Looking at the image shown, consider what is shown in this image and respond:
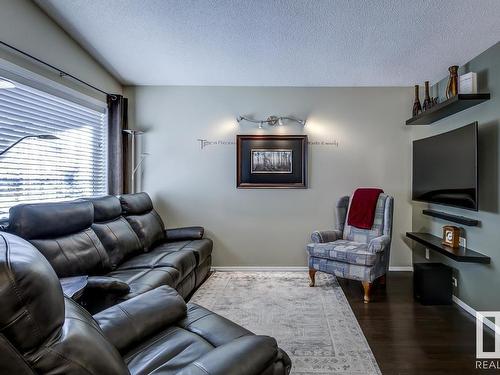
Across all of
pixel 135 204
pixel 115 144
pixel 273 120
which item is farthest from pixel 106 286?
pixel 273 120

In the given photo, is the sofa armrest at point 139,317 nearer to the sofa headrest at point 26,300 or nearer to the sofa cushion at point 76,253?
the sofa headrest at point 26,300

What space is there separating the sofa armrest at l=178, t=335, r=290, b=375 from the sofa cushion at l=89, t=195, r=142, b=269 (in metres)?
1.87

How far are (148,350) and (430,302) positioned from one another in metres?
2.74

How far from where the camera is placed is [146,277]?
7.39 feet

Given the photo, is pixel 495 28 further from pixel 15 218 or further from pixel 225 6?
pixel 15 218

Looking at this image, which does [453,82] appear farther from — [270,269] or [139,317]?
[139,317]

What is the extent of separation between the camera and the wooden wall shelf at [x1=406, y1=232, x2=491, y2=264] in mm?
2465

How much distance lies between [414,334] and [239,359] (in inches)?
76.9

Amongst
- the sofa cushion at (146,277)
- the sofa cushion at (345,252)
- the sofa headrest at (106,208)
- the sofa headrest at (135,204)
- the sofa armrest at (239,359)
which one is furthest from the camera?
the sofa headrest at (135,204)

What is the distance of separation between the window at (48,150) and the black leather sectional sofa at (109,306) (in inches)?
13.5

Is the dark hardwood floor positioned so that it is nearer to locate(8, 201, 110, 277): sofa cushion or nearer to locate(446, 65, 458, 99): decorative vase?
locate(446, 65, 458, 99): decorative vase

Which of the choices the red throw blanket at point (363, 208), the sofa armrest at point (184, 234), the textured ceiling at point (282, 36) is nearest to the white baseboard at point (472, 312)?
the red throw blanket at point (363, 208)

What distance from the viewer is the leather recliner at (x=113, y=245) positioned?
1995 mm

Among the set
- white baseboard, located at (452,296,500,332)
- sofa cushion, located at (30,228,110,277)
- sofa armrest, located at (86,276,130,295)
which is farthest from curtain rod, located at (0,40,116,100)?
white baseboard, located at (452,296,500,332)
